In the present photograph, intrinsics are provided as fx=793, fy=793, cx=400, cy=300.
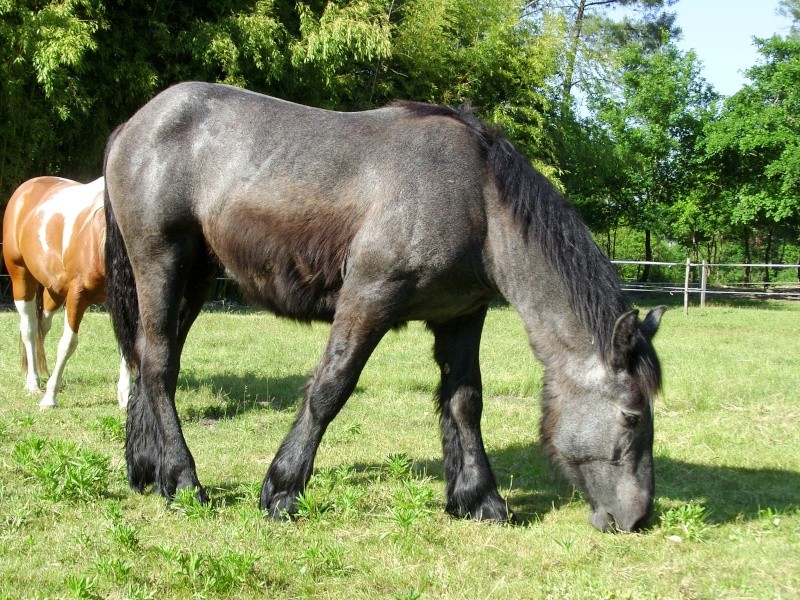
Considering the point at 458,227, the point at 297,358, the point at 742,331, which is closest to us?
the point at 458,227

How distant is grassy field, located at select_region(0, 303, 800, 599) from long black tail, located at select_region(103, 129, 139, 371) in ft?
2.67

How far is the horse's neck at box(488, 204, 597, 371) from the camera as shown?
4.21m

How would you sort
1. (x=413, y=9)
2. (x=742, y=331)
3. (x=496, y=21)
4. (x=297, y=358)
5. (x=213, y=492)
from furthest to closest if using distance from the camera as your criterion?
1. (x=496, y=21)
2. (x=413, y=9)
3. (x=742, y=331)
4. (x=297, y=358)
5. (x=213, y=492)

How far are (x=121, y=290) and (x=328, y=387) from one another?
1.93m

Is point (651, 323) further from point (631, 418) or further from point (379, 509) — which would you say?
point (379, 509)

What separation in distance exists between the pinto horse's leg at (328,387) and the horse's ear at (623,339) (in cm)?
113

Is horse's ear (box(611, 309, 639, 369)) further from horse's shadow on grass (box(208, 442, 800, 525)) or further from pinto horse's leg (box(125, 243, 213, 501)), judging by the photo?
pinto horse's leg (box(125, 243, 213, 501))

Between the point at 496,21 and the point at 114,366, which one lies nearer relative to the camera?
the point at 114,366

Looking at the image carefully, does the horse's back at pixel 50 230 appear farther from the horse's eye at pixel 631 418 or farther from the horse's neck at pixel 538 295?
the horse's eye at pixel 631 418

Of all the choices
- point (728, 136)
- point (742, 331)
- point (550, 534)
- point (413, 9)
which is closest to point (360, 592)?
point (550, 534)

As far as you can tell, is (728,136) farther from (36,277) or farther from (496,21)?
(36,277)

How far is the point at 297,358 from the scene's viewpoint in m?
10.3

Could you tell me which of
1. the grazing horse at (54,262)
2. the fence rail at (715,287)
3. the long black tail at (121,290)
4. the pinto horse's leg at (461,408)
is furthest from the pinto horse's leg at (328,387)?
the fence rail at (715,287)

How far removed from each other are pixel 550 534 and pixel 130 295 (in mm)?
3143
